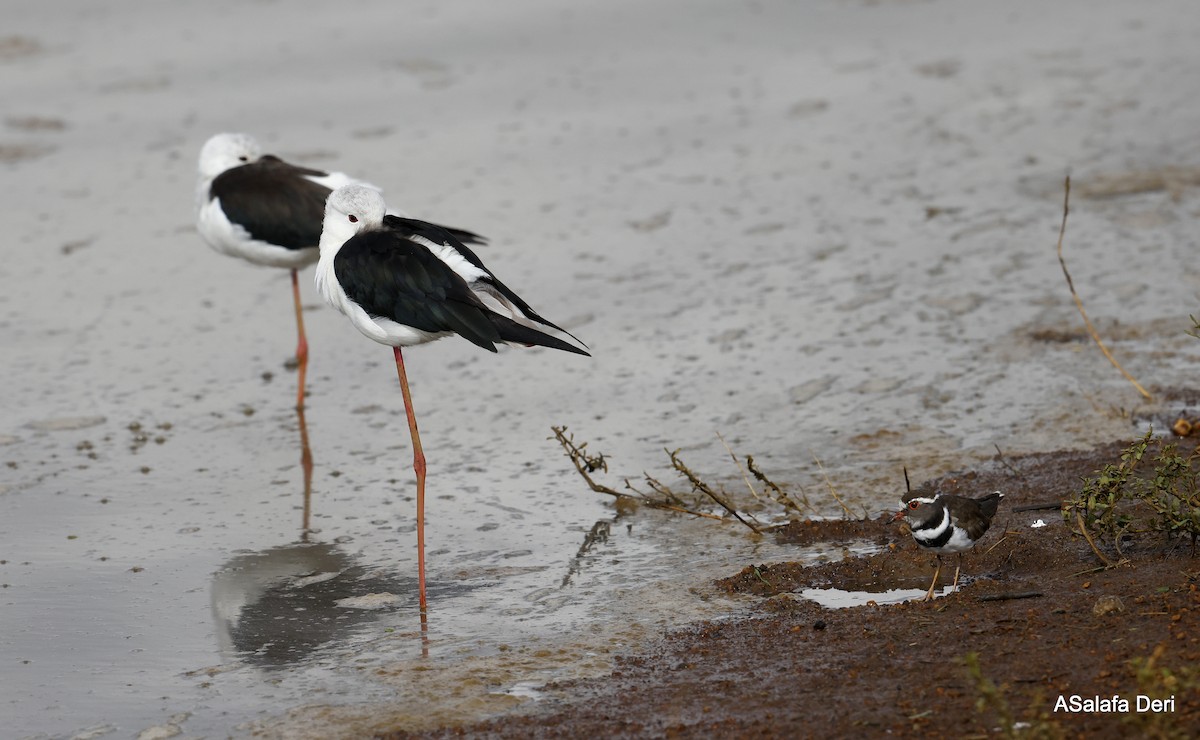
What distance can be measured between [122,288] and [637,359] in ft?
11.0

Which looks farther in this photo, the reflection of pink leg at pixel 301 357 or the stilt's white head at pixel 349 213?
the reflection of pink leg at pixel 301 357

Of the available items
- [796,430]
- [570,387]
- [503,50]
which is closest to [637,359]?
[570,387]

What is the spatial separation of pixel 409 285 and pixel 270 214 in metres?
2.55

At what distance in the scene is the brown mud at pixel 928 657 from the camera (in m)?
3.76

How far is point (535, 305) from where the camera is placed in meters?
8.12

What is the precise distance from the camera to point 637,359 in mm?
7414

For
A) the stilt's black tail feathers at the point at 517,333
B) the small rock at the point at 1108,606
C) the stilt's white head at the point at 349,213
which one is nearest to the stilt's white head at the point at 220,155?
the stilt's white head at the point at 349,213

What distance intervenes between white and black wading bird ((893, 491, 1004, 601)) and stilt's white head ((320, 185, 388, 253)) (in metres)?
2.26

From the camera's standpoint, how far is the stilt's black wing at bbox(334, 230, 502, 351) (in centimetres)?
525

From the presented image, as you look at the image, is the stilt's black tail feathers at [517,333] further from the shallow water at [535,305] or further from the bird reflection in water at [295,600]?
the bird reflection in water at [295,600]

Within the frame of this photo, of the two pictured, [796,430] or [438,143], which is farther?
[438,143]

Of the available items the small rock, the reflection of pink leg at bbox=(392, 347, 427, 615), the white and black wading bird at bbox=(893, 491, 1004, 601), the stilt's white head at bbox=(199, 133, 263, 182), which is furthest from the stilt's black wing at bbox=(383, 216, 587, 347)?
the stilt's white head at bbox=(199, 133, 263, 182)

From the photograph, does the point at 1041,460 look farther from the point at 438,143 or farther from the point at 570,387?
the point at 438,143

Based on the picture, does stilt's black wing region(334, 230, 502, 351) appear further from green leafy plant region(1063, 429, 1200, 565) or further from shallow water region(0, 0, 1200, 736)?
green leafy plant region(1063, 429, 1200, 565)
